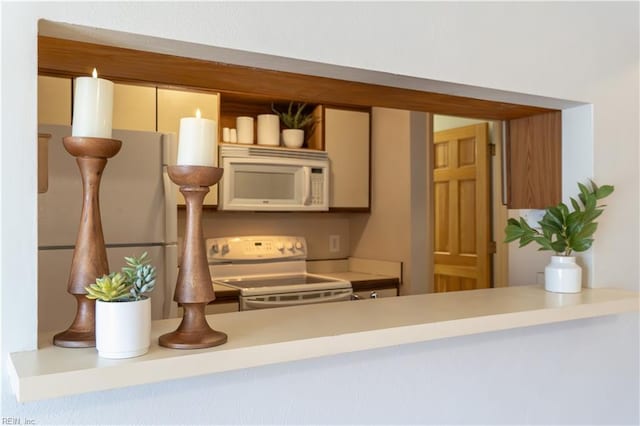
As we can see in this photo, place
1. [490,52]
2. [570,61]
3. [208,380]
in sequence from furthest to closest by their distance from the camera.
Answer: [570,61]
[490,52]
[208,380]

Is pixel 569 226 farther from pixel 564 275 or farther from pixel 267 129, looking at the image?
pixel 267 129

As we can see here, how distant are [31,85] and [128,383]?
1.77 ft

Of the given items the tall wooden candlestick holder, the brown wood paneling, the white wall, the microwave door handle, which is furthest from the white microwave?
the tall wooden candlestick holder

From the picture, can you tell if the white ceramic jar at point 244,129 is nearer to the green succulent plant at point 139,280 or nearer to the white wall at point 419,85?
the white wall at point 419,85

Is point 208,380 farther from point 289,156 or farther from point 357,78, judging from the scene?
point 289,156

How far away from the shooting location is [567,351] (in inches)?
70.5

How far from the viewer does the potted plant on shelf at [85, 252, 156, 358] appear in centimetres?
93

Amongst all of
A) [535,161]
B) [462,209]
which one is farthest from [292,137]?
[535,161]

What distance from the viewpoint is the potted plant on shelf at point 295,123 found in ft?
11.8

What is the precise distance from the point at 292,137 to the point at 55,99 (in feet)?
4.63

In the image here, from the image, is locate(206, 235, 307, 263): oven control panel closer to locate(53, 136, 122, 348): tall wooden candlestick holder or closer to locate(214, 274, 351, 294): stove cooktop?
locate(214, 274, 351, 294): stove cooktop

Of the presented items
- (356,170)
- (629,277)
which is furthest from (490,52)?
(356,170)

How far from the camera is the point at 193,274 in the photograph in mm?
1044

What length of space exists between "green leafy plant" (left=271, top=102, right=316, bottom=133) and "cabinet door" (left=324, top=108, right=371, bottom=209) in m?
0.11
